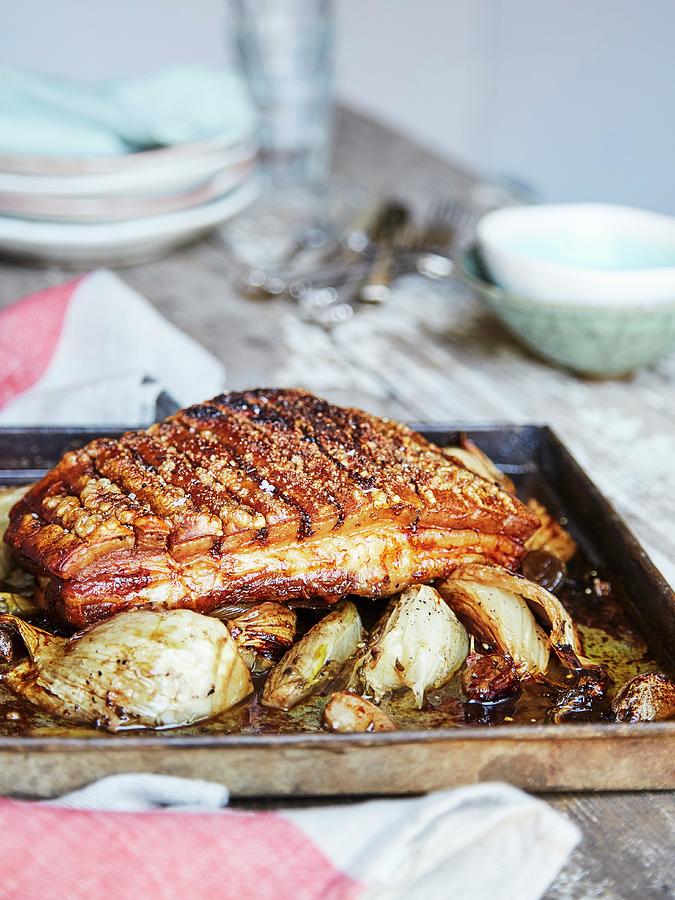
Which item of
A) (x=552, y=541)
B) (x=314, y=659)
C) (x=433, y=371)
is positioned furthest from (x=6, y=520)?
(x=433, y=371)

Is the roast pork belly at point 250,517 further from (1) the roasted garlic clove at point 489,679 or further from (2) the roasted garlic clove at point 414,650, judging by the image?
(1) the roasted garlic clove at point 489,679

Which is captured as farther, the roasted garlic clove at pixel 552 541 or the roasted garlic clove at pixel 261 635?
the roasted garlic clove at pixel 552 541

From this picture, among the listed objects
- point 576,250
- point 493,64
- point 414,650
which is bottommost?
point 493,64

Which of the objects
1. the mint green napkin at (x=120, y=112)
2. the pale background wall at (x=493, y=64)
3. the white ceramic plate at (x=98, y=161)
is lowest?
the pale background wall at (x=493, y=64)

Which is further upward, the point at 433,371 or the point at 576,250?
the point at 576,250

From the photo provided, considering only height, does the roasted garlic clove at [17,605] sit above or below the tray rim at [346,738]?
below

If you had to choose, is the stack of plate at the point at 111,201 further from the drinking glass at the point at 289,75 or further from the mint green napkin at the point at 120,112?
the drinking glass at the point at 289,75

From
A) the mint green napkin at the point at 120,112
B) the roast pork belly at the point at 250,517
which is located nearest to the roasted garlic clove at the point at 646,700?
the roast pork belly at the point at 250,517

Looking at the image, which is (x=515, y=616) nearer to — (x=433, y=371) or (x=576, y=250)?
(x=433, y=371)

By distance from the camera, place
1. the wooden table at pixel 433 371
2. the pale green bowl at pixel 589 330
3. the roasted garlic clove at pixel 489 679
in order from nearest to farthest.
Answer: the roasted garlic clove at pixel 489 679 < the wooden table at pixel 433 371 < the pale green bowl at pixel 589 330

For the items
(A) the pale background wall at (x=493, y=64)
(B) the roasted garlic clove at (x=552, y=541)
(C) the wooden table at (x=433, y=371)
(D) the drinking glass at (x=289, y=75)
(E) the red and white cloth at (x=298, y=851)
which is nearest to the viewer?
(E) the red and white cloth at (x=298, y=851)
